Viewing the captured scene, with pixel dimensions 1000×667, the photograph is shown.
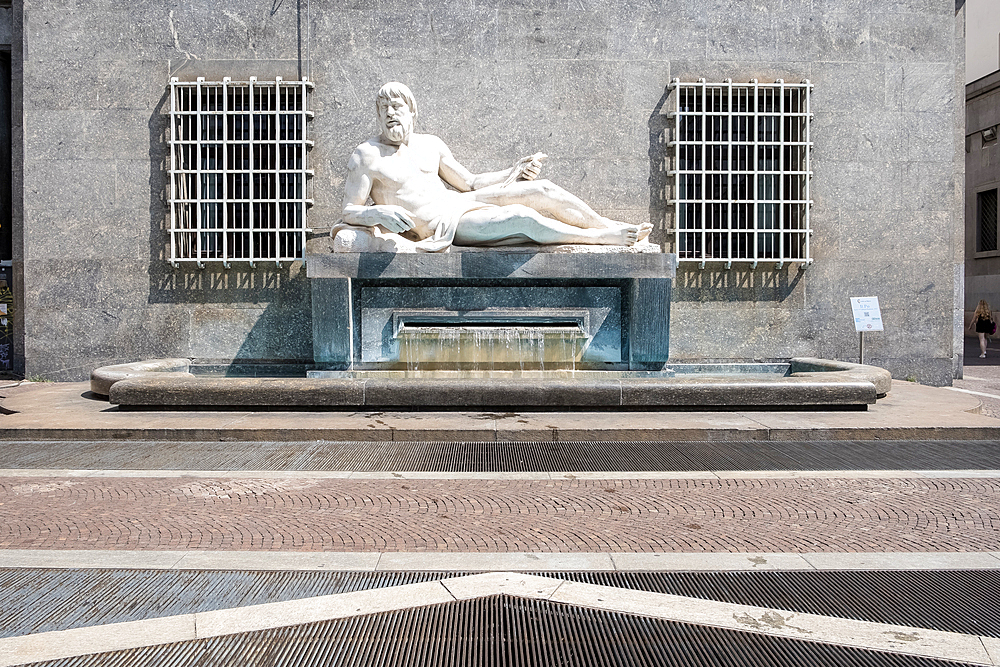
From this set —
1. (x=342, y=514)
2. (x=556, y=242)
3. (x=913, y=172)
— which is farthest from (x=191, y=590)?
(x=913, y=172)

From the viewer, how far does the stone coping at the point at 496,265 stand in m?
8.15

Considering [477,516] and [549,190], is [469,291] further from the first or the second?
[477,516]

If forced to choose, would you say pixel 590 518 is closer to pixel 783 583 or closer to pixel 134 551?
pixel 783 583

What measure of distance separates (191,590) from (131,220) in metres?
8.69

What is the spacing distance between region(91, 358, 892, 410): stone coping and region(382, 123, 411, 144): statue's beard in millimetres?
3141

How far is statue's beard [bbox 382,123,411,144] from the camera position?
8.66m

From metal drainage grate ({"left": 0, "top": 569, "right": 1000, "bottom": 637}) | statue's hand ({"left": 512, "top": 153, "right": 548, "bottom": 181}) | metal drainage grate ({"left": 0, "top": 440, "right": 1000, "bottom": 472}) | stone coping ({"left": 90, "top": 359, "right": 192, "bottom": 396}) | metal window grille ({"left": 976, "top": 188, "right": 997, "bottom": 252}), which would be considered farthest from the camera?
metal window grille ({"left": 976, "top": 188, "right": 997, "bottom": 252})

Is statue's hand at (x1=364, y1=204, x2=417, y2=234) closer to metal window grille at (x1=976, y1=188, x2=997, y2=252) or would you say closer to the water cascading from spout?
the water cascading from spout

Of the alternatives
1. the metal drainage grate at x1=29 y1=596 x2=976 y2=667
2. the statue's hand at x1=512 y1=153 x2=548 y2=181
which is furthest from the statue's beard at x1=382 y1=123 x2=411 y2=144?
the metal drainage grate at x1=29 y1=596 x2=976 y2=667

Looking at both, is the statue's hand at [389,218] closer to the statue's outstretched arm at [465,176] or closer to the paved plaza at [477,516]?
the statue's outstretched arm at [465,176]

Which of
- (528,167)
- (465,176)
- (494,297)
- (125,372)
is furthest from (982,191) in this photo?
(125,372)

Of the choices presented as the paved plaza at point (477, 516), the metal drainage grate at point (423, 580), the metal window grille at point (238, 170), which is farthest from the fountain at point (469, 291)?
the metal drainage grate at point (423, 580)

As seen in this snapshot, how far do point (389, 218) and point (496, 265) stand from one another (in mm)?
1257

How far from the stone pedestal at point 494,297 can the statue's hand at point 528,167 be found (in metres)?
1.32
